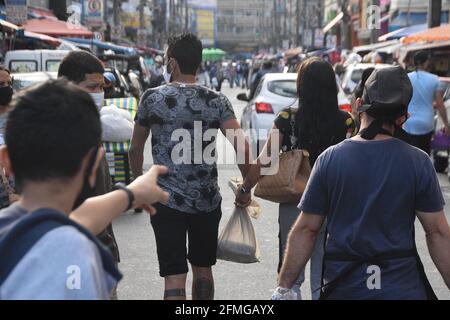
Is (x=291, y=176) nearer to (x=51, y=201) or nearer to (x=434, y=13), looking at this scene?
(x=51, y=201)

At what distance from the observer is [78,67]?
14.6 ft

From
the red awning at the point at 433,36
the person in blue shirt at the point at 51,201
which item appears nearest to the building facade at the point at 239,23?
the red awning at the point at 433,36

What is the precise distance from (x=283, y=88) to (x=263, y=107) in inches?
18.5

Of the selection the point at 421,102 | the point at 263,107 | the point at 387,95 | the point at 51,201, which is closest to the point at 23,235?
the point at 51,201

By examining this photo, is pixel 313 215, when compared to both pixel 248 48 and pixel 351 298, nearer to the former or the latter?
pixel 351 298

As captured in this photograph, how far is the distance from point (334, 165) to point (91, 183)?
1348 millimetres

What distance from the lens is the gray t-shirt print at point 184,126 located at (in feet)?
14.9

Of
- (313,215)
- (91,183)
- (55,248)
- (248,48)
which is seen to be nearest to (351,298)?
(313,215)

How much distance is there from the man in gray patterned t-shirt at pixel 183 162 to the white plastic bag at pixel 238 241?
36cm

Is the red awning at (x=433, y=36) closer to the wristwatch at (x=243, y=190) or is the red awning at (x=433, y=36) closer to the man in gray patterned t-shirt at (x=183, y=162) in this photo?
the wristwatch at (x=243, y=190)

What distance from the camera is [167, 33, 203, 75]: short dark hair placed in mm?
4695

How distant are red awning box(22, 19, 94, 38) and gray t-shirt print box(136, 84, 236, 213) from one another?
21.6 m

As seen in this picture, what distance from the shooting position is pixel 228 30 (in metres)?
167

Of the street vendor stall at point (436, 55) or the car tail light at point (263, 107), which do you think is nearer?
the car tail light at point (263, 107)
